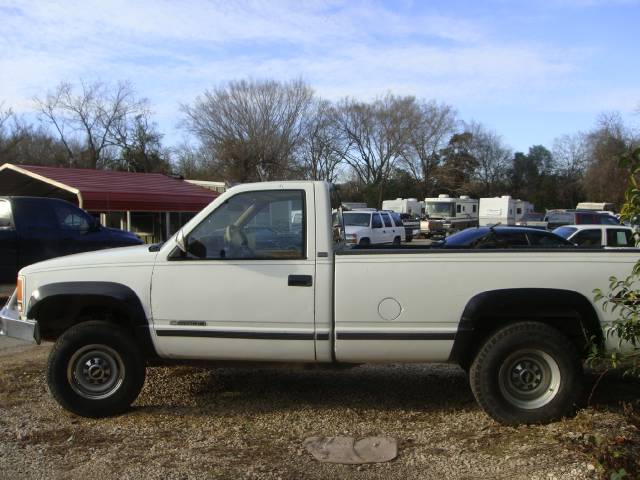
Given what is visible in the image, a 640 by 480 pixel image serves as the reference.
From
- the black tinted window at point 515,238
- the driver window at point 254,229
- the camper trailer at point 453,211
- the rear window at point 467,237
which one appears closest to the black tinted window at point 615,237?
the black tinted window at point 515,238

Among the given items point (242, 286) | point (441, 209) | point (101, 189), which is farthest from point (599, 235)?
point (441, 209)

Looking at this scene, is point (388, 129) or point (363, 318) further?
point (388, 129)

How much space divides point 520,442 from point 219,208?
289 cm

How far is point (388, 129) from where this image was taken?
61031mm

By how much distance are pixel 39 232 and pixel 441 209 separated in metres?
34.9

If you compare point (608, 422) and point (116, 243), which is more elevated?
point (116, 243)

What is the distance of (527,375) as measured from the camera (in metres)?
4.58

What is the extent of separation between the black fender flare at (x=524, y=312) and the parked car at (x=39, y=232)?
861 cm

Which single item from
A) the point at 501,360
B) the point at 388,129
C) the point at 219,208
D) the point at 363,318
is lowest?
the point at 501,360

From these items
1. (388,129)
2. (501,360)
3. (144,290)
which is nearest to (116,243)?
(144,290)

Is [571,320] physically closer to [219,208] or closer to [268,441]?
[268,441]

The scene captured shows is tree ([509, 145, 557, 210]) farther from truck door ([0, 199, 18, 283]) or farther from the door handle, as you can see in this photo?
the door handle

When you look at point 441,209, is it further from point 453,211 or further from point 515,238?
point 515,238

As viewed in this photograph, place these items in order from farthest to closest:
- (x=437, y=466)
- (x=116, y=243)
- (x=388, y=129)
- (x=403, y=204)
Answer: (x=388, y=129)
(x=403, y=204)
(x=116, y=243)
(x=437, y=466)
